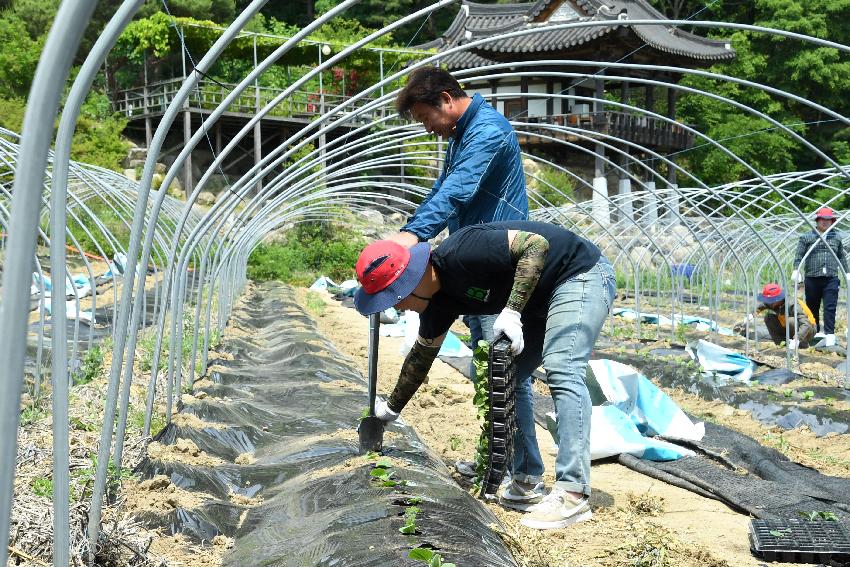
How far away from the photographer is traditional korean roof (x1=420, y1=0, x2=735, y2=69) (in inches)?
805

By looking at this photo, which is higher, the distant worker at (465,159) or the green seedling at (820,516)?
the distant worker at (465,159)

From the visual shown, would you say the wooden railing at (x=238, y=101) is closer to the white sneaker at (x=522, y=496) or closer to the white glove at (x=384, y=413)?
the white glove at (x=384, y=413)

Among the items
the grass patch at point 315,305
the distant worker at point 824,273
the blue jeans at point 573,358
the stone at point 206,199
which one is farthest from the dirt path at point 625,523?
the stone at point 206,199

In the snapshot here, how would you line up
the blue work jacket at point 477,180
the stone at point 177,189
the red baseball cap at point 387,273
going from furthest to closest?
the stone at point 177,189 < the blue work jacket at point 477,180 < the red baseball cap at point 387,273

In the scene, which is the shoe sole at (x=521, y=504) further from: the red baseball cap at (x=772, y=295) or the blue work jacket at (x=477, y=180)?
the red baseball cap at (x=772, y=295)

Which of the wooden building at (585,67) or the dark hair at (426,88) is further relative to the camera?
the wooden building at (585,67)

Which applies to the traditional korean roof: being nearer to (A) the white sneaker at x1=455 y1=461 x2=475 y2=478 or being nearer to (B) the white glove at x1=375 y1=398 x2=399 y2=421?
(A) the white sneaker at x1=455 y1=461 x2=475 y2=478

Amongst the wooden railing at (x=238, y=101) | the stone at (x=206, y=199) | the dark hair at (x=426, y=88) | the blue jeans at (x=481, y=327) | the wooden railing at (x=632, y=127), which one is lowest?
the blue jeans at (x=481, y=327)

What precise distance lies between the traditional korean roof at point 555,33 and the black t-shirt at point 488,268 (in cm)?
1471

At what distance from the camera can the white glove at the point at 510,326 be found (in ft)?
11.3

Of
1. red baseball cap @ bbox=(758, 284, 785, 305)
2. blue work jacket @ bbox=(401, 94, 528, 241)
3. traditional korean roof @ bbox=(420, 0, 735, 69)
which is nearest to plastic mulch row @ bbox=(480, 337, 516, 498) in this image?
blue work jacket @ bbox=(401, 94, 528, 241)

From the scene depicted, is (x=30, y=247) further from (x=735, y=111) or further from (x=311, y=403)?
(x=735, y=111)

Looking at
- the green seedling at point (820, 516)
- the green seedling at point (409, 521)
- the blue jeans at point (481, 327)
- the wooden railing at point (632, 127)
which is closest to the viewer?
the green seedling at point (409, 521)

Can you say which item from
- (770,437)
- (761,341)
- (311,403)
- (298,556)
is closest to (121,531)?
(298,556)
